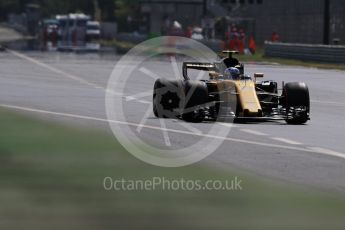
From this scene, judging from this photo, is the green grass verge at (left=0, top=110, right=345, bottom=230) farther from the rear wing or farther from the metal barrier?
the metal barrier

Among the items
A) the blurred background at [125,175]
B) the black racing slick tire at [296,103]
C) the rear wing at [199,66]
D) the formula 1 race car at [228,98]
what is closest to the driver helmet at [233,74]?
the formula 1 race car at [228,98]

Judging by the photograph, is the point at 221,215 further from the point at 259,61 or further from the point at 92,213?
the point at 259,61

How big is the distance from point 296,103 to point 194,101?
65.8 inches

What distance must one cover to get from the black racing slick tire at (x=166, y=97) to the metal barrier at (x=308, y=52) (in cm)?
3042

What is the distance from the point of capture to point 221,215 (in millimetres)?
8469

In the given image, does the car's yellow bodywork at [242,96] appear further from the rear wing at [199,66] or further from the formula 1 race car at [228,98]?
the rear wing at [199,66]

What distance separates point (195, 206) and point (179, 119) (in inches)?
350

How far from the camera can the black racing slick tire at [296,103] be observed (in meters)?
17.5

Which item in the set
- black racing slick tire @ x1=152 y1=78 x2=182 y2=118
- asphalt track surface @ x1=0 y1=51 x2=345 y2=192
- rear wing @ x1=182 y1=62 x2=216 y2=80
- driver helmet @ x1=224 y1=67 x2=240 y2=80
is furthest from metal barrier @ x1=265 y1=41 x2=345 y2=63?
driver helmet @ x1=224 y1=67 x2=240 y2=80

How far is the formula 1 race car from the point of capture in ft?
55.7

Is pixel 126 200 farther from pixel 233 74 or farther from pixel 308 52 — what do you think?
pixel 308 52

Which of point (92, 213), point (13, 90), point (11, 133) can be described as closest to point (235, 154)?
point (11, 133)

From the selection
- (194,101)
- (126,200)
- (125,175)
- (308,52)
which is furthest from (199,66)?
(308,52)

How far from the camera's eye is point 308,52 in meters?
51.1
